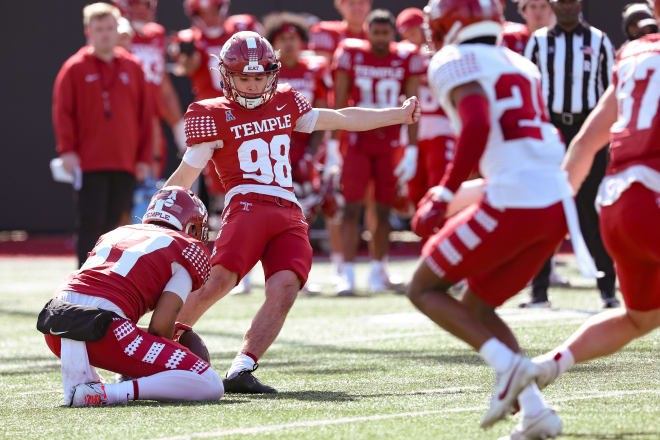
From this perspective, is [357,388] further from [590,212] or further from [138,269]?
[590,212]

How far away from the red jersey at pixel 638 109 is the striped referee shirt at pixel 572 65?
3.89 metres

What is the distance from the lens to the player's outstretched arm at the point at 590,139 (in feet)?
14.6

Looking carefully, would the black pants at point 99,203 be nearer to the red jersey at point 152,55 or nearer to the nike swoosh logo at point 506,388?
the red jersey at point 152,55

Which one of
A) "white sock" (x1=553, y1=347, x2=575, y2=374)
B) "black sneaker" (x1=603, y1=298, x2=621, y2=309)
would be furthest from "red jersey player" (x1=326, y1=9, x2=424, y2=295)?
"white sock" (x1=553, y1=347, x2=575, y2=374)

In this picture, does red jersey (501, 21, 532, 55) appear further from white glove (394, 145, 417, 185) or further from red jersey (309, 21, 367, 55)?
red jersey (309, 21, 367, 55)

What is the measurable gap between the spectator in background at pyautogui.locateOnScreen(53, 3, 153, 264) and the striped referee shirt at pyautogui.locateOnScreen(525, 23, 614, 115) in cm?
312

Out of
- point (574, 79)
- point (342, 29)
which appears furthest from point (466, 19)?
point (342, 29)

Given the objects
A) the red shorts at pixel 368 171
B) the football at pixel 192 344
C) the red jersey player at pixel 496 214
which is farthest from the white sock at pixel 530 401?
the red shorts at pixel 368 171

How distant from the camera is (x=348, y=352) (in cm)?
659

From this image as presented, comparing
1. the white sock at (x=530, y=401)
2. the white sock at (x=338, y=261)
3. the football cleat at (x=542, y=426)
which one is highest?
the white sock at (x=530, y=401)

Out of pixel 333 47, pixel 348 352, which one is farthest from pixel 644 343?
pixel 333 47

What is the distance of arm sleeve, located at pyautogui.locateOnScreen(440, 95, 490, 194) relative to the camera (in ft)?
12.8

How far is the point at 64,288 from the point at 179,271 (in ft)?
1.59

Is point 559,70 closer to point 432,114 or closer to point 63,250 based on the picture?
point 432,114
